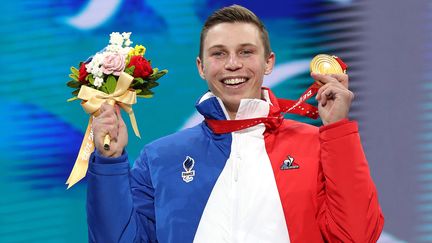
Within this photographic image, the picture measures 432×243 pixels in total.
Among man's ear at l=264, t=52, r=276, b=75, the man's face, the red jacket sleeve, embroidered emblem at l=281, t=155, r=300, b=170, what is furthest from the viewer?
man's ear at l=264, t=52, r=276, b=75

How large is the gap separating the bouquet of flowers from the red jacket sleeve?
666 millimetres

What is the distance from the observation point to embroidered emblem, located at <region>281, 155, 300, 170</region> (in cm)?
336

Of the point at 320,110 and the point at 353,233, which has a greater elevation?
the point at 320,110

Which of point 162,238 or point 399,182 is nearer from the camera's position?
point 162,238

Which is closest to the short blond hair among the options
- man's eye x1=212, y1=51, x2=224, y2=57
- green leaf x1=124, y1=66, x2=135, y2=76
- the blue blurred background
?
man's eye x1=212, y1=51, x2=224, y2=57

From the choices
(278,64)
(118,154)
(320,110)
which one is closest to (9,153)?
(278,64)

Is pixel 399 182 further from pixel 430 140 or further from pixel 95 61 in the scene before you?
pixel 95 61

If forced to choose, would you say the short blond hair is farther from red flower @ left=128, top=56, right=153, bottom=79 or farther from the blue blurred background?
the blue blurred background

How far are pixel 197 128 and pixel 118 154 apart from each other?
0.44m

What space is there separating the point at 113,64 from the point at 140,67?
10 cm

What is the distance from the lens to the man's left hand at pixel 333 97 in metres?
3.21

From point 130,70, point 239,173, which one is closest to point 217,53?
point 130,70

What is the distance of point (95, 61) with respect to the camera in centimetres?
330

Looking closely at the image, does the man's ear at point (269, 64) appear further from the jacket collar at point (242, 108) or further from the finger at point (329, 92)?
the finger at point (329, 92)
